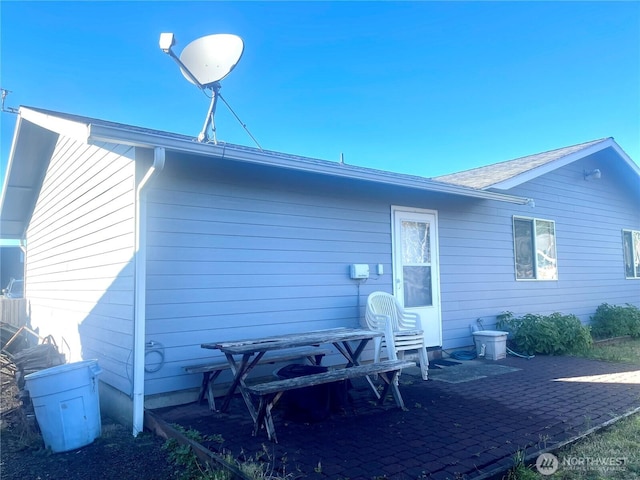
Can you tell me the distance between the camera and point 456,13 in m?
7.78

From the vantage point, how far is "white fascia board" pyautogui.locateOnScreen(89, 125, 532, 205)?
3441 mm

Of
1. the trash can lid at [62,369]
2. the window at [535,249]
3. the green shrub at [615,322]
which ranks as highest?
the window at [535,249]

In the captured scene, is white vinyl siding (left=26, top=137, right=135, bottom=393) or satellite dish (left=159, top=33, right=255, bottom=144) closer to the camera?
white vinyl siding (left=26, top=137, right=135, bottom=393)

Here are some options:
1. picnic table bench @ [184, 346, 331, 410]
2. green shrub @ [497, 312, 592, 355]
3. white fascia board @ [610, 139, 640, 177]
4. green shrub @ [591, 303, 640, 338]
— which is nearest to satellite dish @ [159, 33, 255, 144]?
picnic table bench @ [184, 346, 331, 410]

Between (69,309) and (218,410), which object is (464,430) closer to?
(218,410)

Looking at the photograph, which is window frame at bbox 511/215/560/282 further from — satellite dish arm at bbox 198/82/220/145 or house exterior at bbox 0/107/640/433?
satellite dish arm at bbox 198/82/220/145

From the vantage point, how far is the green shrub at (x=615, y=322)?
27.9ft

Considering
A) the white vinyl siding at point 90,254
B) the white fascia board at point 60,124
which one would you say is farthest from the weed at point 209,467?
the white fascia board at point 60,124

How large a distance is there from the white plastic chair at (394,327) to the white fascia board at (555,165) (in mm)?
2545

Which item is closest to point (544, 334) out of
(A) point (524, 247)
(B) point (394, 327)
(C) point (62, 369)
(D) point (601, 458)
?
(A) point (524, 247)

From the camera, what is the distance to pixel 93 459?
321cm

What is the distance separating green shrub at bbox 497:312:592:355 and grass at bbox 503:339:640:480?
3.17 meters

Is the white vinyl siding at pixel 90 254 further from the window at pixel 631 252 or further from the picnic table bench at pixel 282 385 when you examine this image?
the window at pixel 631 252

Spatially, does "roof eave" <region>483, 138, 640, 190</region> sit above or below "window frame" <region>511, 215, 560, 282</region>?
above
